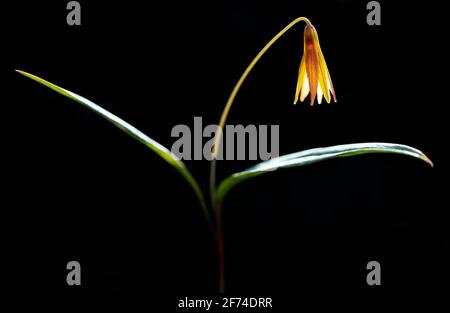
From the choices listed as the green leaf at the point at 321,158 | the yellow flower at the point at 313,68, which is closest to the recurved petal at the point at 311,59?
the yellow flower at the point at 313,68

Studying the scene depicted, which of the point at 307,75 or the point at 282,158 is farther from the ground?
the point at 307,75

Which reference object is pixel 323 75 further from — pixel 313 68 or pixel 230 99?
pixel 230 99

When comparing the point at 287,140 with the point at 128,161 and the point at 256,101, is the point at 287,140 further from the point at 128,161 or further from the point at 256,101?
the point at 128,161

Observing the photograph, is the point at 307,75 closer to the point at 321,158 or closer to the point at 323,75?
the point at 323,75

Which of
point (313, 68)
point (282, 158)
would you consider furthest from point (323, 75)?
point (282, 158)

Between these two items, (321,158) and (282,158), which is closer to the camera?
(321,158)

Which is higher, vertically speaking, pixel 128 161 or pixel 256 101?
pixel 256 101

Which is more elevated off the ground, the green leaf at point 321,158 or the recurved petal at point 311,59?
the recurved petal at point 311,59

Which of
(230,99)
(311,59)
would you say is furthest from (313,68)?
(230,99)

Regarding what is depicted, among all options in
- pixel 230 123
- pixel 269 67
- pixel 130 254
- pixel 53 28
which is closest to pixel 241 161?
pixel 230 123

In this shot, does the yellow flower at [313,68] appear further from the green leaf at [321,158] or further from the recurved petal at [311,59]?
the green leaf at [321,158]

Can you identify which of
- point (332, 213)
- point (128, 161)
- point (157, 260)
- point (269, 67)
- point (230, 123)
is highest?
point (269, 67)
